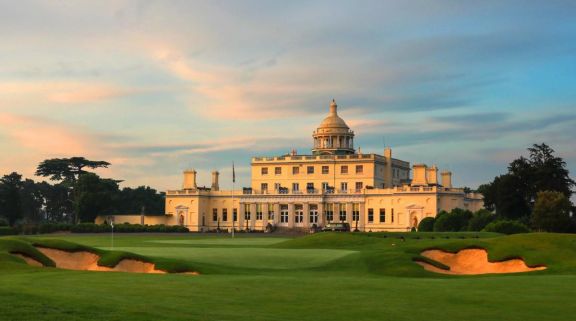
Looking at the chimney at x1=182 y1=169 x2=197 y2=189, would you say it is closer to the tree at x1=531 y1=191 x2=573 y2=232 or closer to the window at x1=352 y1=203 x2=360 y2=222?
the window at x1=352 y1=203 x2=360 y2=222

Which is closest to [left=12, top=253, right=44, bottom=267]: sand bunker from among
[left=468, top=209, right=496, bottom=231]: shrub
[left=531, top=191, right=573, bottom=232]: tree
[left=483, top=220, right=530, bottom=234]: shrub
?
[left=483, top=220, right=530, bottom=234]: shrub

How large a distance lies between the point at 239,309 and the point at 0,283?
26.2 ft

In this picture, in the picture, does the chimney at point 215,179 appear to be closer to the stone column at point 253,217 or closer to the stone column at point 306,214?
the stone column at point 253,217

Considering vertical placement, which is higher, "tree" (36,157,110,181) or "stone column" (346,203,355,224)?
"tree" (36,157,110,181)

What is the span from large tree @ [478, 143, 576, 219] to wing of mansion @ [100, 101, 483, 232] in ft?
83.5

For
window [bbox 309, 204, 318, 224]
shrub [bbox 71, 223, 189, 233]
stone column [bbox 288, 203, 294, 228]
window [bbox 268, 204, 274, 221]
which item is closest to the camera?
shrub [bbox 71, 223, 189, 233]

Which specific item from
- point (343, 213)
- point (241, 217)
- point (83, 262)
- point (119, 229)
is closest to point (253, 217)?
point (241, 217)

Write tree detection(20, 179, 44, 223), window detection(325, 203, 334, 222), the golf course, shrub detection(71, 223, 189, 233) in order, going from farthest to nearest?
tree detection(20, 179, 44, 223), window detection(325, 203, 334, 222), shrub detection(71, 223, 189, 233), the golf course

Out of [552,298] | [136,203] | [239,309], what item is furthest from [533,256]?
[136,203]

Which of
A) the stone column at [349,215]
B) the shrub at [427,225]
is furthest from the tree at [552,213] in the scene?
the stone column at [349,215]

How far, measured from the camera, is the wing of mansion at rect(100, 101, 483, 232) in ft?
402

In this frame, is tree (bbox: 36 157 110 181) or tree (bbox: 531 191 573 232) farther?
tree (bbox: 36 157 110 181)

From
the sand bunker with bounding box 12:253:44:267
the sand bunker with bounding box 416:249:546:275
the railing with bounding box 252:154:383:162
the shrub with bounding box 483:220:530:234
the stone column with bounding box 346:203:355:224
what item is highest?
the railing with bounding box 252:154:383:162

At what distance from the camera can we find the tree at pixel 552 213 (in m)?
72.3
